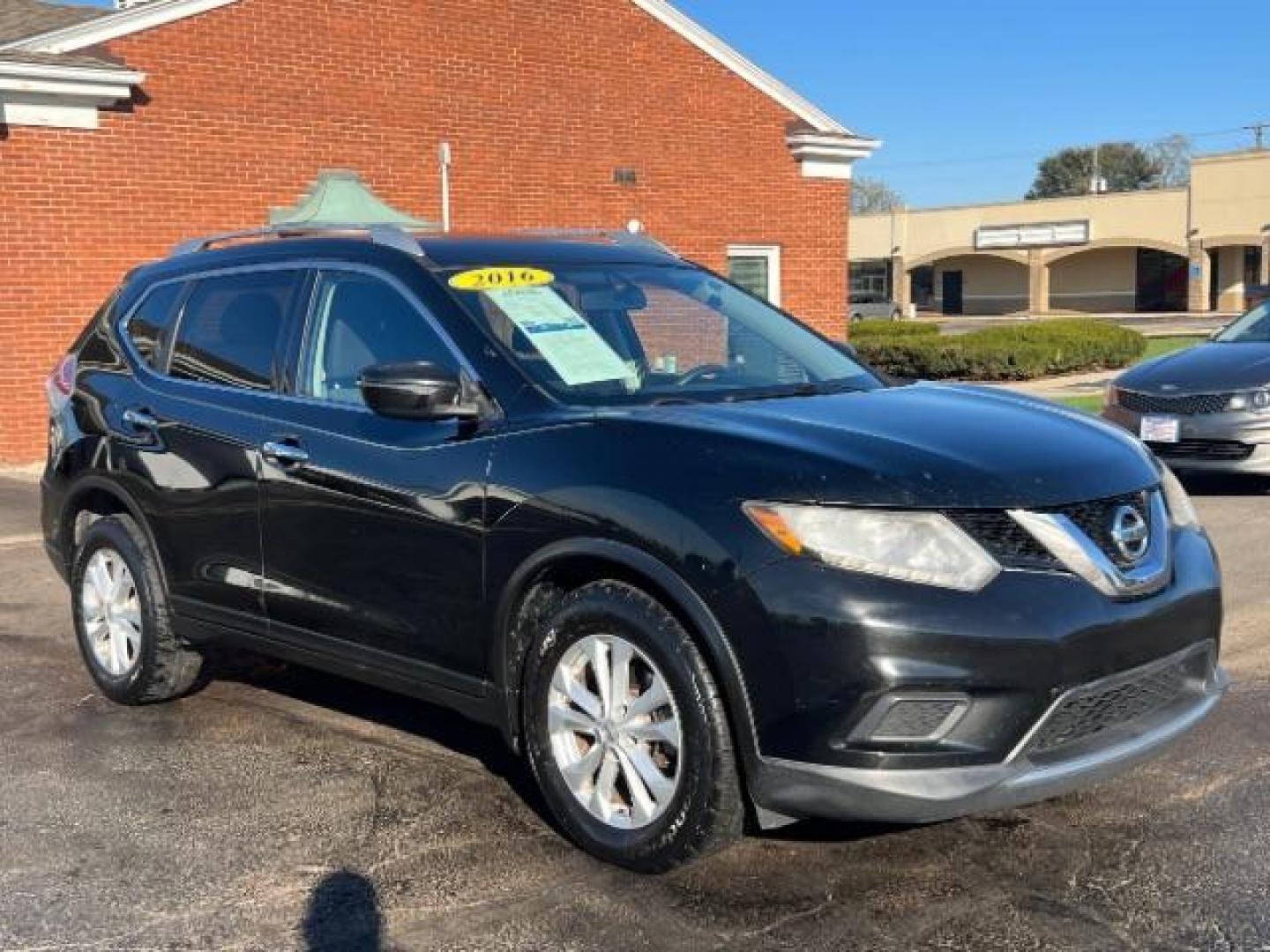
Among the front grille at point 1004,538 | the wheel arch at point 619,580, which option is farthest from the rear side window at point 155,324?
the front grille at point 1004,538

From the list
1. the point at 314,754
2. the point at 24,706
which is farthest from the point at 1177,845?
the point at 24,706

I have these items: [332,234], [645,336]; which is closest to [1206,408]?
[645,336]

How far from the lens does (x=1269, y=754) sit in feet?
15.4

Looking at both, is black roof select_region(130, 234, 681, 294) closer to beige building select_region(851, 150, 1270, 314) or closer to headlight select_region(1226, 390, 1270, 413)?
headlight select_region(1226, 390, 1270, 413)

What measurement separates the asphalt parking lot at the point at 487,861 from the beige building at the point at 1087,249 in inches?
2058

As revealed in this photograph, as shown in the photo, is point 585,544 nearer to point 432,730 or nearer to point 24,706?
point 432,730

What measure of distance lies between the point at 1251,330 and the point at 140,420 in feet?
29.0

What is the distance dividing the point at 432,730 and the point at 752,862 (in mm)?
1750

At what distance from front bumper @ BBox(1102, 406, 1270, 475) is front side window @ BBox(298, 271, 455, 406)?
21.3ft

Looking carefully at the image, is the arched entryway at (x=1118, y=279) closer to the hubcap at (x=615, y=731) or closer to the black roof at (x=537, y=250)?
the black roof at (x=537, y=250)

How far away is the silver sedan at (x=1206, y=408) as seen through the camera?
31.6ft

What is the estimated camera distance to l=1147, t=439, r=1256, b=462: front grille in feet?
31.7

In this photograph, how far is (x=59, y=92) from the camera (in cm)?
1274

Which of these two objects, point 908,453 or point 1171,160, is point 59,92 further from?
point 1171,160
